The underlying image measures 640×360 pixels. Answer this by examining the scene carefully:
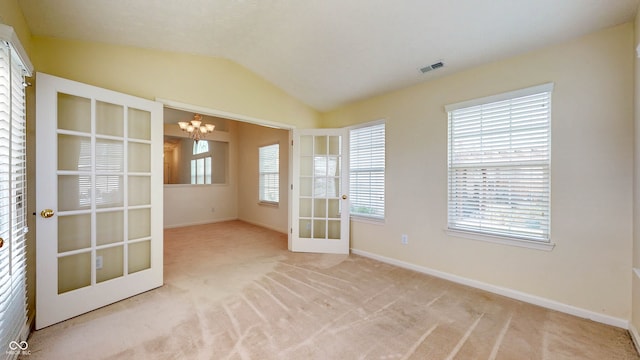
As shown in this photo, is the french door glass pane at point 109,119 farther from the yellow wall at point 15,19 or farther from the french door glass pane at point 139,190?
the yellow wall at point 15,19

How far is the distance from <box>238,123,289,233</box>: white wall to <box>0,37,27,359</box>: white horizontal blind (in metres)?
4.02

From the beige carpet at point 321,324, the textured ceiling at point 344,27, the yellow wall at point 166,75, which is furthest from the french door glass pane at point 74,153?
the beige carpet at point 321,324

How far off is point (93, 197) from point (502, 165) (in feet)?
13.3

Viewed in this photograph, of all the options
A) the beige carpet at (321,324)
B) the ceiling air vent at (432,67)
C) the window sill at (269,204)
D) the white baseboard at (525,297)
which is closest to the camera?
the beige carpet at (321,324)

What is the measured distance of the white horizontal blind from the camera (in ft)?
4.80

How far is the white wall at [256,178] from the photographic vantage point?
5637 millimetres

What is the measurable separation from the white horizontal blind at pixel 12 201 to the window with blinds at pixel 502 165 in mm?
3780

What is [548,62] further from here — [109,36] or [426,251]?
[109,36]

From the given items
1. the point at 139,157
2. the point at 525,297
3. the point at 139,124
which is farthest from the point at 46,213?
the point at 525,297

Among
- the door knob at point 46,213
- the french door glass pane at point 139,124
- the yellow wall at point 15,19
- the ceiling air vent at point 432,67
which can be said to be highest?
the ceiling air vent at point 432,67

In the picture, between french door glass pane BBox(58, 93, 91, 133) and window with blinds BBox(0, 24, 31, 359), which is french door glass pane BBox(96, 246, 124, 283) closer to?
window with blinds BBox(0, 24, 31, 359)

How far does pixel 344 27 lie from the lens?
97.7 inches

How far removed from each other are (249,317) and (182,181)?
6087 millimetres

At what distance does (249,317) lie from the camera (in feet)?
A: 7.07
